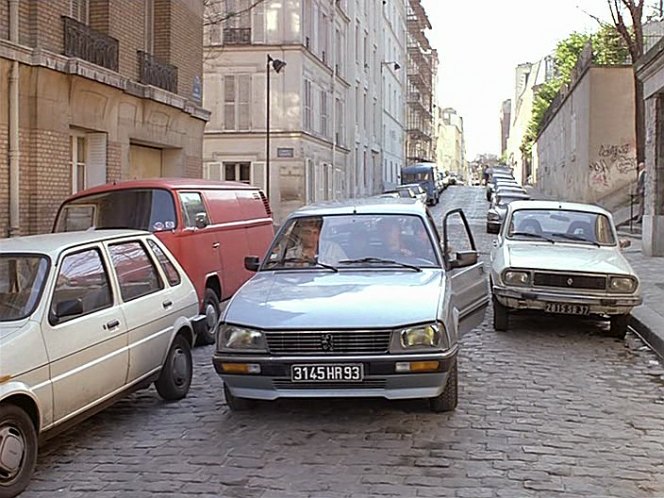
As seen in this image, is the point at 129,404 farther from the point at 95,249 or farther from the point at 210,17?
the point at 210,17

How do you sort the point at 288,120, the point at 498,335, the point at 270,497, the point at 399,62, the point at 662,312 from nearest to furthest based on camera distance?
the point at 270,497 → the point at 498,335 → the point at 662,312 → the point at 288,120 → the point at 399,62

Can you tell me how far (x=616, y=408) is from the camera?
6.96 metres

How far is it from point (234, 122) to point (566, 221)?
23.7m

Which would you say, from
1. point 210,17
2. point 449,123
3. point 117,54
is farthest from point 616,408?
point 449,123

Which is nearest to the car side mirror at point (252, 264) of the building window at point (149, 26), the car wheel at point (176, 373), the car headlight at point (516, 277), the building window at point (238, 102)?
the car wheel at point (176, 373)

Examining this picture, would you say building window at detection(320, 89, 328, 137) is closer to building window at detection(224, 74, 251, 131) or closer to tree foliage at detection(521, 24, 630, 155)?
building window at detection(224, 74, 251, 131)

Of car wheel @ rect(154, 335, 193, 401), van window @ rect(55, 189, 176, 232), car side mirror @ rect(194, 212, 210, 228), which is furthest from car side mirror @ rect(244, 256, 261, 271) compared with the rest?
car side mirror @ rect(194, 212, 210, 228)

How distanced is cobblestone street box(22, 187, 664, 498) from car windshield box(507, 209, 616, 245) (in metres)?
3.09

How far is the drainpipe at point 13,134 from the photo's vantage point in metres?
12.5

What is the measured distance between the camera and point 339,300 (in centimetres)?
626

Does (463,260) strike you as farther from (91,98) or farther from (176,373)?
(91,98)

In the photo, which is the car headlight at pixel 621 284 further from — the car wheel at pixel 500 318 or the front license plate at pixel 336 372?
the front license plate at pixel 336 372

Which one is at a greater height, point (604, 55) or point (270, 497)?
point (604, 55)

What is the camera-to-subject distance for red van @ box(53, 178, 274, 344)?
9.93m
